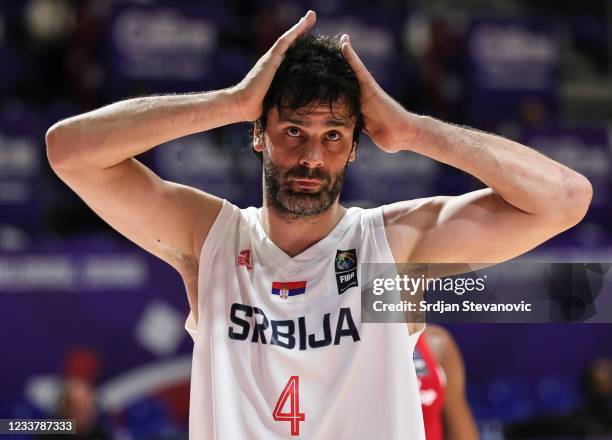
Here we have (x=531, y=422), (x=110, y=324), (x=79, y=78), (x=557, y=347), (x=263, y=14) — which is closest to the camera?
(x=110, y=324)

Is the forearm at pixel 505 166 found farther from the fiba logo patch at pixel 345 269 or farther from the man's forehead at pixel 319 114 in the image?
the fiba logo patch at pixel 345 269

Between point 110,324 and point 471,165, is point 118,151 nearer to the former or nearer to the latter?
point 471,165

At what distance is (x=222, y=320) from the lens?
11.0ft

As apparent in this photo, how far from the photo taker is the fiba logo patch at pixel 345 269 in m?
3.37

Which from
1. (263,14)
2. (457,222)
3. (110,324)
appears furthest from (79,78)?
(457,222)

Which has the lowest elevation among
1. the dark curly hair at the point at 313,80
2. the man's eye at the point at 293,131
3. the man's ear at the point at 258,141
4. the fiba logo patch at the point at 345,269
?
the fiba logo patch at the point at 345,269

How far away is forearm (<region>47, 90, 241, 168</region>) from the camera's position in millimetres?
3234

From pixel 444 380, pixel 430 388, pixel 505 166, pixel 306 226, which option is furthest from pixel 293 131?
pixel 444 380

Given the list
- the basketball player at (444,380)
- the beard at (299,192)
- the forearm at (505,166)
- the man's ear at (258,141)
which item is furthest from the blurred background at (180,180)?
the forearm at (505,166)

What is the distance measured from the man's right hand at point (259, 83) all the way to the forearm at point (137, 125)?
0.11 ft

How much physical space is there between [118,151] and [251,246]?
646 mm

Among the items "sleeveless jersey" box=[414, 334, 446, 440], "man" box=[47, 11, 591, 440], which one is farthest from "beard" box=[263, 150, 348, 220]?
"sleeveless jersey" box=[414, 334, 446, 440]

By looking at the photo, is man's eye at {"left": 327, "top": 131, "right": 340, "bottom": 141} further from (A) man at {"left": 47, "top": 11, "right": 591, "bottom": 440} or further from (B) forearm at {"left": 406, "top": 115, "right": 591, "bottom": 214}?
(B) forearm at {"left": 406, "top": 115, "right": 591, "bottom": 214}

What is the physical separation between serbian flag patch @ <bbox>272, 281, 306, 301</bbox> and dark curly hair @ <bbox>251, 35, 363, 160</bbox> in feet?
1.93
